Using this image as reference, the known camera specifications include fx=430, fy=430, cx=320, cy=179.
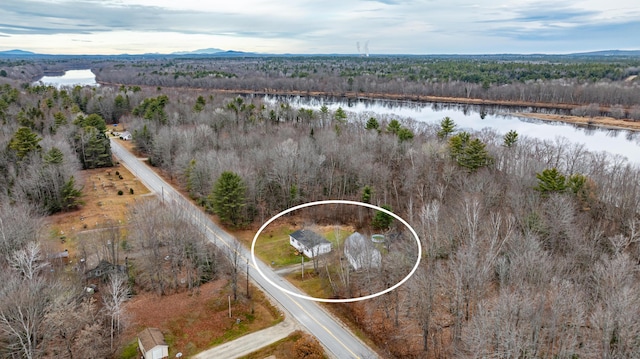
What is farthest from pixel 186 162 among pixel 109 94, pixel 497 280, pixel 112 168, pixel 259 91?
pixel 259 91

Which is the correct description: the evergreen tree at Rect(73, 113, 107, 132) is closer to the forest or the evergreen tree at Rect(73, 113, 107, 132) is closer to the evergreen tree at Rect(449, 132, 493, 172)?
the forest

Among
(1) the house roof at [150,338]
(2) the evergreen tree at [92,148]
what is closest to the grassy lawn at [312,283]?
(1) the house roof at [150,338]

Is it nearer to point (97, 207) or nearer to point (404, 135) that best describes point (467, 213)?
point (404, 135)

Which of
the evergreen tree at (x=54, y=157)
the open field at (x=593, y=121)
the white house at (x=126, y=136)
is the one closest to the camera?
the evergreen tree at (x=54, y=157)

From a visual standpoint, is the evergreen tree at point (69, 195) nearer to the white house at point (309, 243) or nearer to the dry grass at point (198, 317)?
the dry grass at point (198, 317)

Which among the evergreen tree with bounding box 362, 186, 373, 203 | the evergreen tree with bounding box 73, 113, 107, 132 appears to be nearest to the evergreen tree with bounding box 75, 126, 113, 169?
the evergreen tree with bounding box 73, 113, 107, 132
